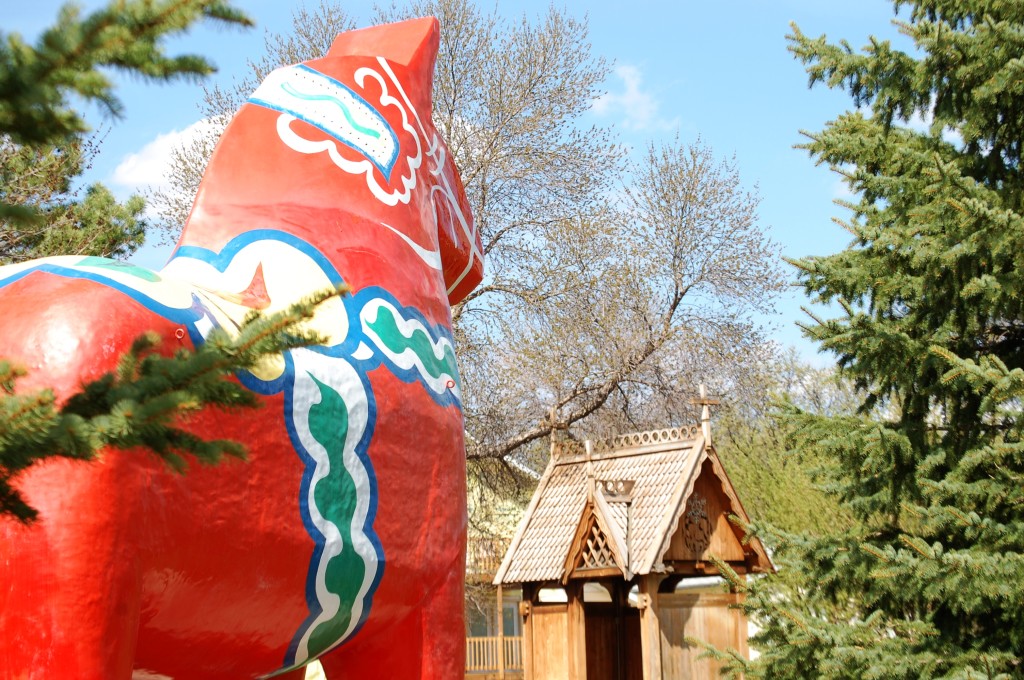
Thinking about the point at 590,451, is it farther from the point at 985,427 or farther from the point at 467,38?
the point at 467,38

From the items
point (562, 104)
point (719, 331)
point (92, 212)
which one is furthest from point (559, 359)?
point (92, 212)

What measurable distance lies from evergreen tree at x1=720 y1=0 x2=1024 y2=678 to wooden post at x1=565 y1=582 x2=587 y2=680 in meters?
4.20

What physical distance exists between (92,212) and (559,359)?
28.4 feet

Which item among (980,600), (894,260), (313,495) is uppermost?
(894,260)

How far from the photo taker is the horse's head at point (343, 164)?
3.97 m

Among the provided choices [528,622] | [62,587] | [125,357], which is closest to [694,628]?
[528,622]

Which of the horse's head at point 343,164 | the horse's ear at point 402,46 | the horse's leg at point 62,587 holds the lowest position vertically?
the horse's leg at point 62,587

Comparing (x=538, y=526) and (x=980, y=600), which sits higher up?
(x=538, y=526)

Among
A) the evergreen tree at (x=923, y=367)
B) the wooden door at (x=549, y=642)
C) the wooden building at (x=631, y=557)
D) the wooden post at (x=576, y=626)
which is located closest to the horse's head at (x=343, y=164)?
the evergreen tree at (x=923, y=367)

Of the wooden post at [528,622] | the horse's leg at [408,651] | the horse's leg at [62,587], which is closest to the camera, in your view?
Result: the horse's leg at [62,587]

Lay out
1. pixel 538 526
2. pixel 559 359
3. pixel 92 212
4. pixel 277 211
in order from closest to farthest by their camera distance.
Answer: pixel 277 211, pixel 92 212, pixel 538 526, pixel 559 359

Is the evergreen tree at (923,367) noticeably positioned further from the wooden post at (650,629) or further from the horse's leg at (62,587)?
the horse's leg at (62,587)

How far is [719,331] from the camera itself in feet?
60.1

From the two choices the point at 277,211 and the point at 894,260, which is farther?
the point at 894,260
